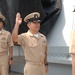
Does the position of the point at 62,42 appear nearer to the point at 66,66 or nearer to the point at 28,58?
the point at 66,66

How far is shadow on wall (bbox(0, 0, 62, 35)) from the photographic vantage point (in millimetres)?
5781

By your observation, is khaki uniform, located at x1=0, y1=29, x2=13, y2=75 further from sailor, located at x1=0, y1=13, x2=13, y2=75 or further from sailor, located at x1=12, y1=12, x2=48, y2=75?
sailor, located at x1=12, y1=12, x2=48, y2=75

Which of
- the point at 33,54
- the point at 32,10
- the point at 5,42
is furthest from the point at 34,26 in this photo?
the point at 32,10

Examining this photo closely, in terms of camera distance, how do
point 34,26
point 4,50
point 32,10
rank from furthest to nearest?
point 32,10 < point 4,50 < point 34,26

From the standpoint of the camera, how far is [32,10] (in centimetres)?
594

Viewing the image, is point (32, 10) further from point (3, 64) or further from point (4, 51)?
point (3, 64)

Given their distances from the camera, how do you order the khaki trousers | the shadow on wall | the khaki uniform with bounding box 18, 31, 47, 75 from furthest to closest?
the shadow on wall, the khaki trousers, the khaki uniform with bounding box 18, 31, 47, 75

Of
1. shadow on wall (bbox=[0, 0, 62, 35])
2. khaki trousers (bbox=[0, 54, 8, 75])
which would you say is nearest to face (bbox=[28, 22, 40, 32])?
khaki trousers (bbox=[0, 54, 8, 75])

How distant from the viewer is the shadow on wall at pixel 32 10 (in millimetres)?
5781

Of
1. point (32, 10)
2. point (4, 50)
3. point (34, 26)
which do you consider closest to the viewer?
point (34, 26)

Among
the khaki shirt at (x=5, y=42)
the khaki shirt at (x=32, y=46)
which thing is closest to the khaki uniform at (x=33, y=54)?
the khaki shirt at (x=32, y=46)

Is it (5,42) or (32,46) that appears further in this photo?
(5,42)

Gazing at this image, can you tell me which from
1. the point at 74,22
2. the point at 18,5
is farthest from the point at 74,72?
the point at 18,5

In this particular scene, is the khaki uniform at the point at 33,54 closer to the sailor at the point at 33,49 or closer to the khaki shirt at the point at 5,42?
the sailor at the point at 33,49
